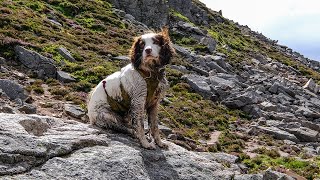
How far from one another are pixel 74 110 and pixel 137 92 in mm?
8880

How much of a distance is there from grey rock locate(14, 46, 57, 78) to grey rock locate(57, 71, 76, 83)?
258mm

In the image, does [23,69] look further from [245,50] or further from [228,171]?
[245,50]

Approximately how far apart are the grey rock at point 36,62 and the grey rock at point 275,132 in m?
10.9

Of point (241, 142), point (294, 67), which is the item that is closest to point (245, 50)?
point (294, 67)

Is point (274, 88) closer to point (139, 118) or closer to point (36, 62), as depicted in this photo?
point (36, 62)

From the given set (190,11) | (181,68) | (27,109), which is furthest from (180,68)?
(190,11)

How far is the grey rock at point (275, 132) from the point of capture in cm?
2348

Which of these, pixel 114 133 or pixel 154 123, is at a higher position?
pixel 154 123

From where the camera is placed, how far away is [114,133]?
26.5 ft

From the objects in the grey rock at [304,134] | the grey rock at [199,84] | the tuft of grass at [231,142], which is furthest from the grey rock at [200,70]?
the tuft of grass at [231,142]

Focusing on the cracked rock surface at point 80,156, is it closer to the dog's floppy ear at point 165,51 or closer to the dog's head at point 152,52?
the dog's head at point 152,52

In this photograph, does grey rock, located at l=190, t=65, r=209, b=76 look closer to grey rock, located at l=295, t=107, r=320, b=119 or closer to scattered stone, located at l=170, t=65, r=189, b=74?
scattered stone, located at l=170, t=65, r=189, b=74

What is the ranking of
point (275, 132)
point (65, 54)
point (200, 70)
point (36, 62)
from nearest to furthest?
point (36, 62) → point (275, 132) → point (65, 54) → point (200, 70)

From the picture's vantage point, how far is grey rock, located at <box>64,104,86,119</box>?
50.9ft
